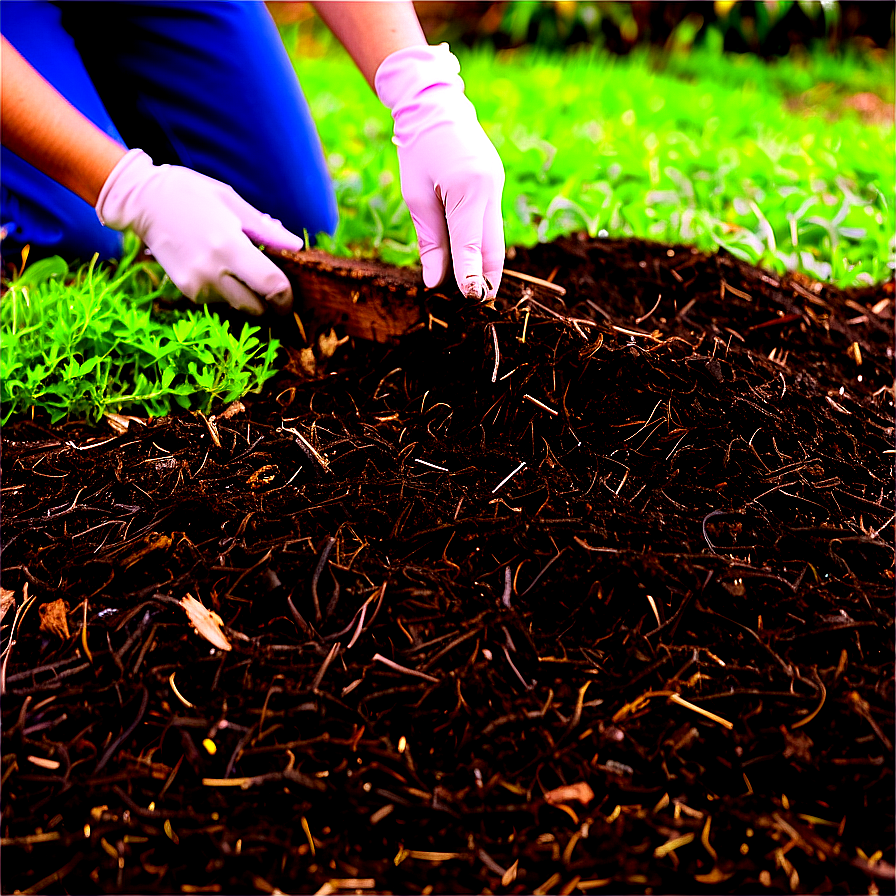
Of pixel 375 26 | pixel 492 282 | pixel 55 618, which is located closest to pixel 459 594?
pixel 55 618

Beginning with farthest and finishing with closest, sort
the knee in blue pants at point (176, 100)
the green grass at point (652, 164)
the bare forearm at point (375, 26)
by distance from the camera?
1. the green grass at point (652, 164)
2. the knee in blue pants at point (176, 100)
3. the bare forearm at point (375, 26)

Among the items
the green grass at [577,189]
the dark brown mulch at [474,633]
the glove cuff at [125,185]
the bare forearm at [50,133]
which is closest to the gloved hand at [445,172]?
the dark brown mulch at [474,633]

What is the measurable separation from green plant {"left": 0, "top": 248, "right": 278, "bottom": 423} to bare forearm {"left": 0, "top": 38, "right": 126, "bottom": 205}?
421 mm

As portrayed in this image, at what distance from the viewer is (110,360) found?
2010 millimetres

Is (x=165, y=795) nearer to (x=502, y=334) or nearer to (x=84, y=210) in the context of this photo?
(x=502, y=334)

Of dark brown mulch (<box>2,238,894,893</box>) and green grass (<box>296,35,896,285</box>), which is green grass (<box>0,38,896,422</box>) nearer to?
green grass (<box>296,35,896,285</box>)

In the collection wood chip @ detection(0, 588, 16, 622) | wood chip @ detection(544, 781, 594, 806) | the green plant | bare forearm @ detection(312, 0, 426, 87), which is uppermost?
bare forearm @ detection(312, 0, 426, 87)

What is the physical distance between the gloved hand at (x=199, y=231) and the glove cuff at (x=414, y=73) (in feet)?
1.77

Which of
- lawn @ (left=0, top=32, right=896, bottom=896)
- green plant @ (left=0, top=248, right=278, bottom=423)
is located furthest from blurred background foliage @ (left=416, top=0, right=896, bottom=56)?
green plant @ (left=0, top=248, right=278, bottom=423)

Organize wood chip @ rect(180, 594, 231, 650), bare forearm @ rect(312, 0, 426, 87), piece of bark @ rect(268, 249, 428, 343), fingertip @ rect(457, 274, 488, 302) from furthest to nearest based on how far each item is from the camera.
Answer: bare forearm @ rect(312, 0, 426, 87)
piece of bark @ rect(268, 249, 428, 343)
fingertip @ rect(457, 274, 488, 302)
wood chip @ rect(180, 594, 231, 650)

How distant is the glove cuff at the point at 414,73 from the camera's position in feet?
7.41

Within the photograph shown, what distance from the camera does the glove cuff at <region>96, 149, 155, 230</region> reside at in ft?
7.39

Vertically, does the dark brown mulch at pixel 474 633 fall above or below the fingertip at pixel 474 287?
below

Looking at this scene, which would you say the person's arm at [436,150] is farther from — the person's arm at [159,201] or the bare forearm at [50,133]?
the bare forearm at [50,133]
